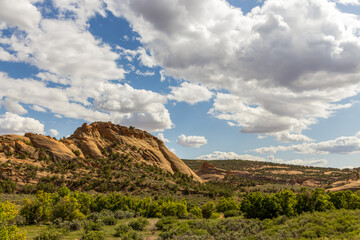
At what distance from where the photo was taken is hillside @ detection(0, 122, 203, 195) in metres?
62.2

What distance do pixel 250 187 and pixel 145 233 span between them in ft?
224

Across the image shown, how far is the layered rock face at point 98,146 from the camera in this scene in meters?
71.0

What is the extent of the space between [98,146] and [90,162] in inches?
442

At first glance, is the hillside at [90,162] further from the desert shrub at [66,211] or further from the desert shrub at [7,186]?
the desert shrub at [66,211]

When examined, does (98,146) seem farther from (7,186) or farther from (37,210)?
(37,210)

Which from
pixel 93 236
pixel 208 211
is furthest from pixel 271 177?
pixel 93 236

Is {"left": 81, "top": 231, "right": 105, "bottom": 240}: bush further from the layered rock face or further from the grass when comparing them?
the layered rock face

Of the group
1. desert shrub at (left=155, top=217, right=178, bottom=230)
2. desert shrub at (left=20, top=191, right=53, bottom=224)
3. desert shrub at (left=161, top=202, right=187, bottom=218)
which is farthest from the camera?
desert shrub at (left=161, top=202, right=187, bottom=218)

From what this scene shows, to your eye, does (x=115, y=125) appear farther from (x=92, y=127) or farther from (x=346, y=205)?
(x=346, y=205)

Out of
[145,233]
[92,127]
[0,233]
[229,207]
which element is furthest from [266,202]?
[92,127]

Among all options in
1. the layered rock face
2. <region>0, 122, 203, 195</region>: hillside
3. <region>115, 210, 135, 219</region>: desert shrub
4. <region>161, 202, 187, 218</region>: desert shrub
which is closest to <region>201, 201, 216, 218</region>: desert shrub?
<region>161, 202, 187, 218</region>: desert shrub

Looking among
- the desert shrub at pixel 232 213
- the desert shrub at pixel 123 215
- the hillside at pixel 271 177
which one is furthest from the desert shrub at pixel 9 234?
the hillside at pixel 271 177

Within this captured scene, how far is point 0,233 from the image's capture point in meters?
15.0

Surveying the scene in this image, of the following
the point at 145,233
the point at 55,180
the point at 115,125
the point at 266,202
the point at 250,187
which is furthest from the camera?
the point at 115,125
